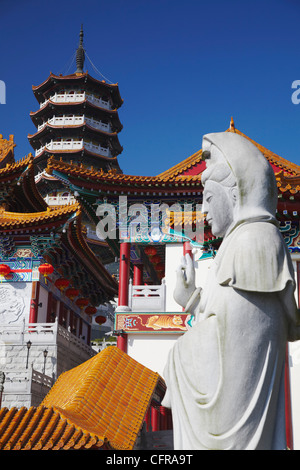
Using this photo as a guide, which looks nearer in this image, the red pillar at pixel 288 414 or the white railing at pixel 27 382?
the red pillar at pixel 288 414

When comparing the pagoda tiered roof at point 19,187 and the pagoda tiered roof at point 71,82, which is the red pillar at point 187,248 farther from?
the pagoda tiered roof at point 71,82

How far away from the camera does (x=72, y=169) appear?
16906 millimetres

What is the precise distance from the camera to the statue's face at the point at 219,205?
10.8 feet

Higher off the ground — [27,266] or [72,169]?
[72,169]

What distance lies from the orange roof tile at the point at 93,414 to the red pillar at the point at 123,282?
Answer: 287cm

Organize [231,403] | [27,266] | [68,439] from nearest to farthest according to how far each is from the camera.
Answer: [231,403] < [68,439] < [27,266]

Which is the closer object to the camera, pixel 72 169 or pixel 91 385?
pixel 91 385

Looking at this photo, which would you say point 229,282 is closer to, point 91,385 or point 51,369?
point 91,385

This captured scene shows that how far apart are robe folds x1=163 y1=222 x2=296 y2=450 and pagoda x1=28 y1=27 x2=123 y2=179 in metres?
36.3

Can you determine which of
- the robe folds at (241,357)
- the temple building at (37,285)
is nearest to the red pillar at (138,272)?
the temple building at (37,285)

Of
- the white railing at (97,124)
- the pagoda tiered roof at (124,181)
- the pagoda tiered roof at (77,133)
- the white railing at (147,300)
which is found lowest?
the white railing at (147,300)

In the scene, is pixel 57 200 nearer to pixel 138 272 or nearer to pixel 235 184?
pixel 138 272

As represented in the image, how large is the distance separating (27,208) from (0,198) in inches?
89.9
